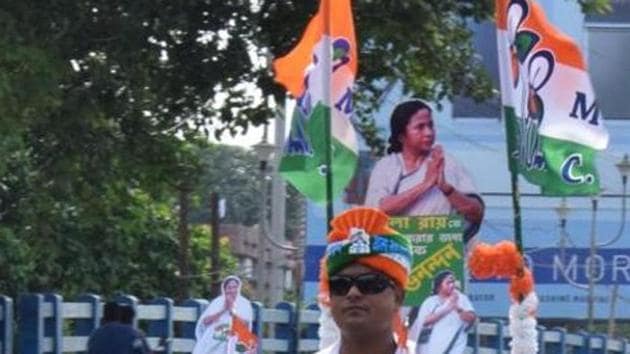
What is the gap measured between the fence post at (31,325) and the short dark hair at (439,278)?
14.4ft

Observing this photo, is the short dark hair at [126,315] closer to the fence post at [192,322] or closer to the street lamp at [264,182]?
the fence post at [192,322]

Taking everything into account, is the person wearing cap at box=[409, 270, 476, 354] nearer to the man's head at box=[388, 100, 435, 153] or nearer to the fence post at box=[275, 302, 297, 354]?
the man's head at box=[388, 100, 435, 153]

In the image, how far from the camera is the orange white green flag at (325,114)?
10273 mm

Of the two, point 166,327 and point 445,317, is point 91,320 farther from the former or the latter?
point 445,317

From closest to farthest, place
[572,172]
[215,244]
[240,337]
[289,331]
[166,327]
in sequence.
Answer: [572,172]
[240,337]
[166,327]
[289,331]
[215,244]

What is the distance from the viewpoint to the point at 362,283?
564cm

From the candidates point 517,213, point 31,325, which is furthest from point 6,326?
point 517,213

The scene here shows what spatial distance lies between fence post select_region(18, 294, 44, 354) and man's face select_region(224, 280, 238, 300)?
1354mm

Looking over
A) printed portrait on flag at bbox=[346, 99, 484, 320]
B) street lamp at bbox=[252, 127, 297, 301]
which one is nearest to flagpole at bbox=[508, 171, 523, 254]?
printed portrait on flag at bbox=[346, 99, 484, 320]

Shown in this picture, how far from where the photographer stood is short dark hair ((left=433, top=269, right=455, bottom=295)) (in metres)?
10.6

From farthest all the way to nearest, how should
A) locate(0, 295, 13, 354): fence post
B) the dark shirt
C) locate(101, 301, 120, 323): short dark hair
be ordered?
locate(0, 295, 13, 354): fence post
locate(101, 301, 120, 323): short dark hair
the dark shirt

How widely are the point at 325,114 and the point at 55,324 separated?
494 cm

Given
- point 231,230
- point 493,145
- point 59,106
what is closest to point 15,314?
point 59,106

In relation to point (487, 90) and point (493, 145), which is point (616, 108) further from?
point (487, 90)
